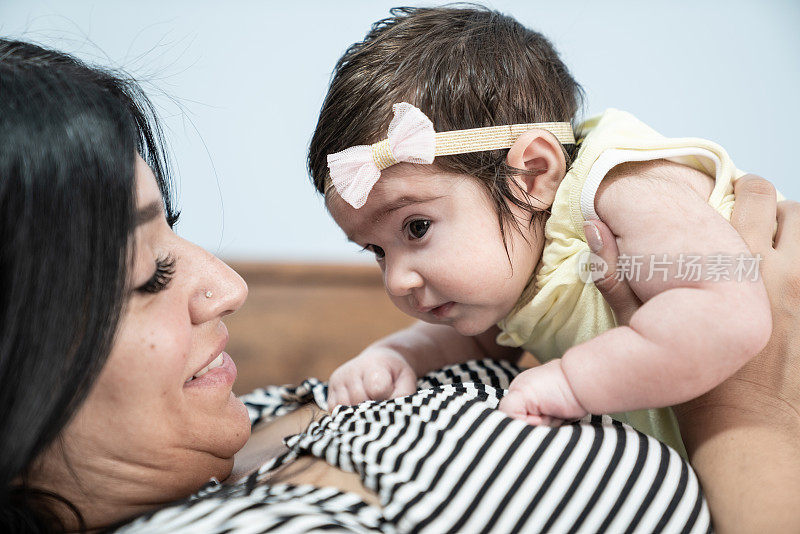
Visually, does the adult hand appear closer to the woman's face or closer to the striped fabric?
the striped fabric

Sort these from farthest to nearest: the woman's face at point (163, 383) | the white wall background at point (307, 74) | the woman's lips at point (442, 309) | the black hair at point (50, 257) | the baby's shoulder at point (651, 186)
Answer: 1. the white wall background at point (307, 74)
2. the woman's lips at point (442, 309)
3. the baby's shoulder at point (651, 186)
4. the woman's face at point (163, 383)
5. the black hair at point (50, 257)

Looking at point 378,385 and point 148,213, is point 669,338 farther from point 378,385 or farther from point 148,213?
point 148,213

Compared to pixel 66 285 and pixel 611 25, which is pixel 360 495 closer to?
pixel 66 285

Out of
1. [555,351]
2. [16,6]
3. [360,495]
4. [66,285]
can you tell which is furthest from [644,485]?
[16,6]

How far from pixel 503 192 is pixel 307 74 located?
55.1 inches

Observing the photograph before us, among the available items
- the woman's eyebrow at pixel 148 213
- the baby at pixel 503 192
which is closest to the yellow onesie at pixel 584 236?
the baby at pixel 503 192

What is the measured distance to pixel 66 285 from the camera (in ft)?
2.39

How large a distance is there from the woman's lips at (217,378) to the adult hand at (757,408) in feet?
1.81

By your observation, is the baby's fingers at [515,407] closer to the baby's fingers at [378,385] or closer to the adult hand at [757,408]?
the adult hand at [757,408]

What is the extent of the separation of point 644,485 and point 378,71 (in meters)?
0.73

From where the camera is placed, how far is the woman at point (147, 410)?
718 mm

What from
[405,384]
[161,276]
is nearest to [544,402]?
[405,384]

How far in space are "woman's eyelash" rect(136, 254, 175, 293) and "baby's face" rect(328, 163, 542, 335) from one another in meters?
0.34

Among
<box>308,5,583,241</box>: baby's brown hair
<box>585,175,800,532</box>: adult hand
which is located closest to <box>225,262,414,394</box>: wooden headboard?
<box>308,5,583,241</box>: baby's brown hair
